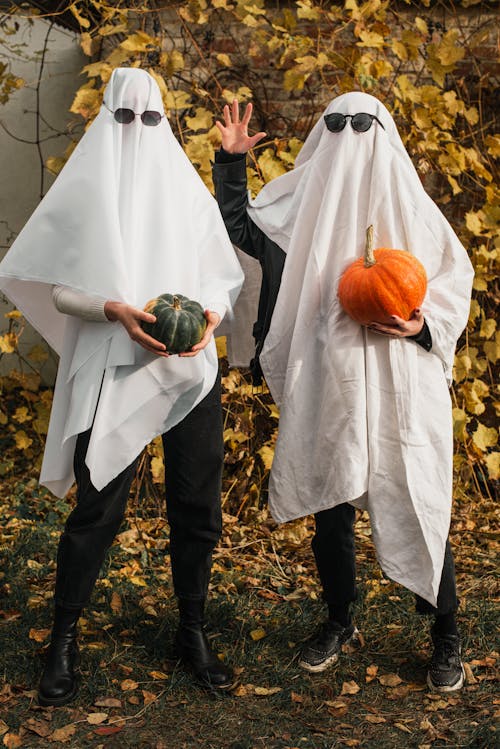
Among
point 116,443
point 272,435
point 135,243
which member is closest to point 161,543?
point 272,435

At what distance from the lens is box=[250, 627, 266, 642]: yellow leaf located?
3359mm

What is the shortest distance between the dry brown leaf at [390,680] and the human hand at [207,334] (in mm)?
1464

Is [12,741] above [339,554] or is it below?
below

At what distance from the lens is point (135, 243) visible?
2.81m

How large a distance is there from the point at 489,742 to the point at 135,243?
2.09 m

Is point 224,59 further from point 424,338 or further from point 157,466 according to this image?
point 424,338

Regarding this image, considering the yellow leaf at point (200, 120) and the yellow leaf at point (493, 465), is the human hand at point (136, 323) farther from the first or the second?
the yellow leaf at point (493, 465)

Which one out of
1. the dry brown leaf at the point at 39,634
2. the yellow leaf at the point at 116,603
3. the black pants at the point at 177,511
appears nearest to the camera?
the black pants at the point at 177,511

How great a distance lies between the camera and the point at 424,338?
2.81 meters

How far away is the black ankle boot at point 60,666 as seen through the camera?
9.21ft

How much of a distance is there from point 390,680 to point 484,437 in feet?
8.03

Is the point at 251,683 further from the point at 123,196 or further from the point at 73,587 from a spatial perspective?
the point at 123,196

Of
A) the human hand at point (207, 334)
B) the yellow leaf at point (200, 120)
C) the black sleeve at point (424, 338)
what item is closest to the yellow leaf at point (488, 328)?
the yellow leaf at point (200, 120)

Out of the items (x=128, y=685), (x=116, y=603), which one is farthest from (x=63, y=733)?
(x=116, y=603)
